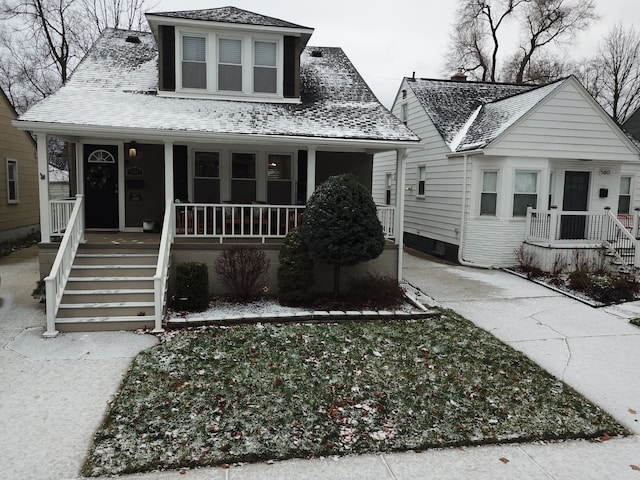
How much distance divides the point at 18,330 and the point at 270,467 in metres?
5.68

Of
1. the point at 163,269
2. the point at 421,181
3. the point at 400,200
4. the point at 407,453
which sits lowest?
the point at 407,453

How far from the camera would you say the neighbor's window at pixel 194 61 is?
1165cm

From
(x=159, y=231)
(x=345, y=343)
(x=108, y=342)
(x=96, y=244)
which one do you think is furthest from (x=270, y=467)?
(x=159, y=231)

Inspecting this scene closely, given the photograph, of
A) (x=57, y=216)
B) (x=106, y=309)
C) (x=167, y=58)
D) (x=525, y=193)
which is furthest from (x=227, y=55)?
(x=525, y=193)

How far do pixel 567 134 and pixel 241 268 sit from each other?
1004 centimetres

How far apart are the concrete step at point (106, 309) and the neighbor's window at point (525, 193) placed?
1026cm

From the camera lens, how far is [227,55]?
11828 millimetres

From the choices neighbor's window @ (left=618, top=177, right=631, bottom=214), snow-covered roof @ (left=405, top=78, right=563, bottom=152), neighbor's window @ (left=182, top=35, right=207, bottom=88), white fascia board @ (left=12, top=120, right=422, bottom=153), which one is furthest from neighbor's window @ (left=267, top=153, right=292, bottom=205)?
neighbor's window @ (left=618, top=177, right=631, bottom=214)

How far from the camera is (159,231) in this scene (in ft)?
39.4

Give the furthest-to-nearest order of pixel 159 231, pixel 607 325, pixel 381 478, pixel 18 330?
pixel 159 231, pixel 607 325, pixel 18 330, pixel 381 478

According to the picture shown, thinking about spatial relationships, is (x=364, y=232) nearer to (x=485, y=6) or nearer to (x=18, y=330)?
(x=18, y=330)

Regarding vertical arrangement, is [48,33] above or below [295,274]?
above

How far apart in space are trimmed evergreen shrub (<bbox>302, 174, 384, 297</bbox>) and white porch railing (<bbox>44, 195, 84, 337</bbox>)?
4.31 metres

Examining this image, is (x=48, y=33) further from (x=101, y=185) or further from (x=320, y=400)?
(x=320, y=400)
